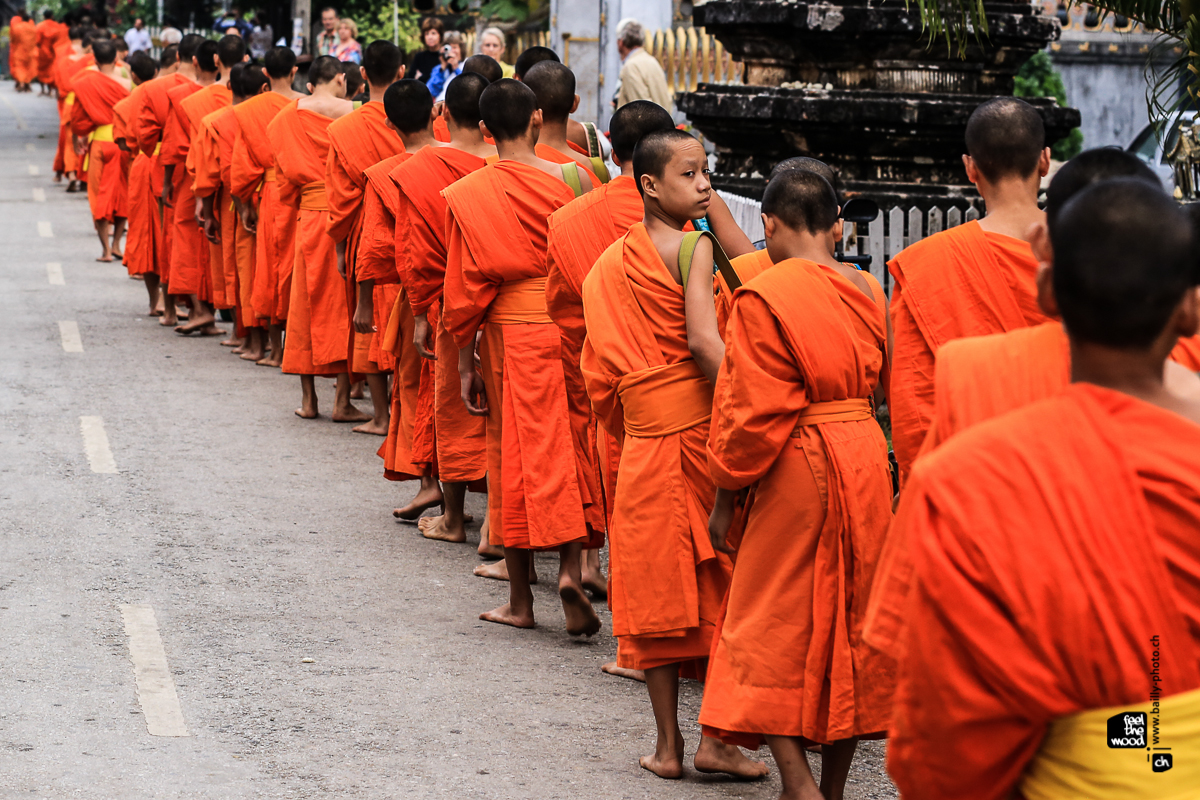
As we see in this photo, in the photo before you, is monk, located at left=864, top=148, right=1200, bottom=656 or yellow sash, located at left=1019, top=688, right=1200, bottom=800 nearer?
yellow sash, located at left=1019, top=688, right=1200, bottom=800

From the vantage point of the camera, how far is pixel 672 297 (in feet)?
15.7

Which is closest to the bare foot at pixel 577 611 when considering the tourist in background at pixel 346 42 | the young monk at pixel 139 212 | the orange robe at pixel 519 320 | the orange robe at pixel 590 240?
the orange robe at pixel 519 320

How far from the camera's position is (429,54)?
16062mm

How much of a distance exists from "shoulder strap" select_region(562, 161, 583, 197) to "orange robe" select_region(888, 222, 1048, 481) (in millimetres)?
2118

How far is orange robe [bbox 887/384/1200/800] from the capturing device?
2199 millimetres

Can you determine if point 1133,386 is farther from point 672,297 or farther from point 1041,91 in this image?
point 1041,91

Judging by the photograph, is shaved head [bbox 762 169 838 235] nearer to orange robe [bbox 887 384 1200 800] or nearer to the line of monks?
the line of monks

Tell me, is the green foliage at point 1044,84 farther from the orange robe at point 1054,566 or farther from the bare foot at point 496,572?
the orange robe at point 1054,566

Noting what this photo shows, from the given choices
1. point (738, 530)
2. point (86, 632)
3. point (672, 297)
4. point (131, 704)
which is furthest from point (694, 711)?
point (86, 632)

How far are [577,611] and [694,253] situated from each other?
1.87 meters

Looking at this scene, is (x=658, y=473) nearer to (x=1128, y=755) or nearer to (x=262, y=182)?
(x=1128, y=755)

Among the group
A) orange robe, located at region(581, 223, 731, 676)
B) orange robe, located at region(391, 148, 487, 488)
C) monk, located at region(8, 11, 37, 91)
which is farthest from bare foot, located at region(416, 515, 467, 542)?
monk, located at region(8, 11, 37, 91)

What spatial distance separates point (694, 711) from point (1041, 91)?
700 inches

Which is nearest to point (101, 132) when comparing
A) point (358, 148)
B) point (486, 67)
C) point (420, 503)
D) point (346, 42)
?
point (346, 42)
